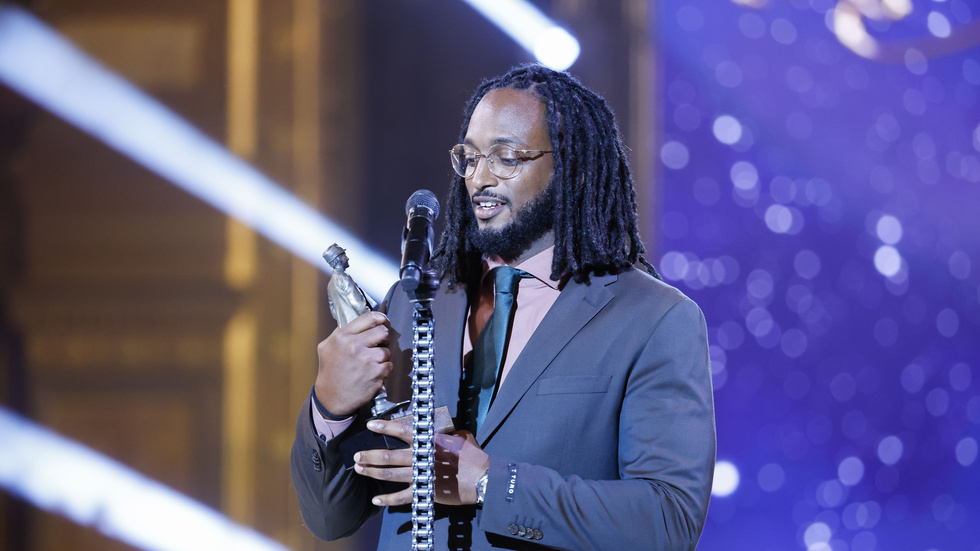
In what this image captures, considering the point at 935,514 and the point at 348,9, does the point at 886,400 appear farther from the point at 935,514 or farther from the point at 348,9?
the point at 348,9

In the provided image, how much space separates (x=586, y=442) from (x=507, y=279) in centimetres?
33

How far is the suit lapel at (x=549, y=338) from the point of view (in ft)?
4.46

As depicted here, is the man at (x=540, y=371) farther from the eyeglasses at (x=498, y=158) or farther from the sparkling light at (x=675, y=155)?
the sparkling light at (x=675, y=155)

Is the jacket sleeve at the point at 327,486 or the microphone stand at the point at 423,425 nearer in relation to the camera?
the microphone stand at the point at 423,425

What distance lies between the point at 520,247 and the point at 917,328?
2.34m

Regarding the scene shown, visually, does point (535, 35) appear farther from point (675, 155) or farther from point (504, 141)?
point (504, 141)

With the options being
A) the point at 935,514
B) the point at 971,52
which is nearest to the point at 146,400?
the point at 935,514

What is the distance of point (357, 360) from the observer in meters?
1.25

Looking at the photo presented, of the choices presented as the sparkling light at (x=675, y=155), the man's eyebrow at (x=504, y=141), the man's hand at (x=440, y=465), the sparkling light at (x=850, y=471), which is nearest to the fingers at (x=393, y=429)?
the man's hand at (x=440, y=465)

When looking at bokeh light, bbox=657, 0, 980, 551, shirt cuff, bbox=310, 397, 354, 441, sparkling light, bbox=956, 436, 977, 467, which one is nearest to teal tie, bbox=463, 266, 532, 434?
shirt cuff, bbox=310, 397, 354, 441

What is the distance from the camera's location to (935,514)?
3.27 meters

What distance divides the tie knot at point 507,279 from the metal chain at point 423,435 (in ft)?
1.39

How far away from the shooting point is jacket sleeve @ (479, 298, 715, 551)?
124cm

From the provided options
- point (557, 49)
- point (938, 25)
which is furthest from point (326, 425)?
point (938, 25)
